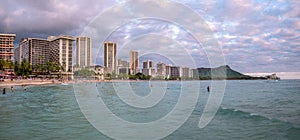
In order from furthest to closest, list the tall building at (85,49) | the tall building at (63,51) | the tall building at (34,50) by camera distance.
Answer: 1. the tall building at (34,50)
2. the tall building at (63,51)
3. the tall building at (85,49)

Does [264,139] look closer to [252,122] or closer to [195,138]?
[195,138]

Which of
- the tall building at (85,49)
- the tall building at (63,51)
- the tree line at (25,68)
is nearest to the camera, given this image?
the tall building at (85,49)

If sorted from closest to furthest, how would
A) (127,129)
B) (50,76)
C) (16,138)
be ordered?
(16,138)
(127,129)
(50,76)

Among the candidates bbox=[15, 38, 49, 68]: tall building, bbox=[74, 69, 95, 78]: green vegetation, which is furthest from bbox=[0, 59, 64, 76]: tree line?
bbox=[15, 38, 49, 68]: tall building

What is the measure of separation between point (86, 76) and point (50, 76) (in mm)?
42544

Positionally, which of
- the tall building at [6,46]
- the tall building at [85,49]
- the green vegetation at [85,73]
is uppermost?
the tall building at [6,46]

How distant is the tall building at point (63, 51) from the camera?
178 metres

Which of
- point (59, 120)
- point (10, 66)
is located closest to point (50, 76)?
point (10, 66)

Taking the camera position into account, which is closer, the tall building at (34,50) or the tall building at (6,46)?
the tall building at (6,46)

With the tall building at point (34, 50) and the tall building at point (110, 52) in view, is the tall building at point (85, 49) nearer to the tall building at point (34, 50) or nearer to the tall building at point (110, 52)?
the tall building at point (110, 52)

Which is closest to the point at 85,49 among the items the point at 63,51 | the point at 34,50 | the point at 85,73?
the point at 85,73

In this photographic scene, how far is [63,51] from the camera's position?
591 ft

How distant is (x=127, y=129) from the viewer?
14.3 meters

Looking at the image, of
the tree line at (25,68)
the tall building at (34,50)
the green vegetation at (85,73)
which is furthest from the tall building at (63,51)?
the tree line at (25,68)
